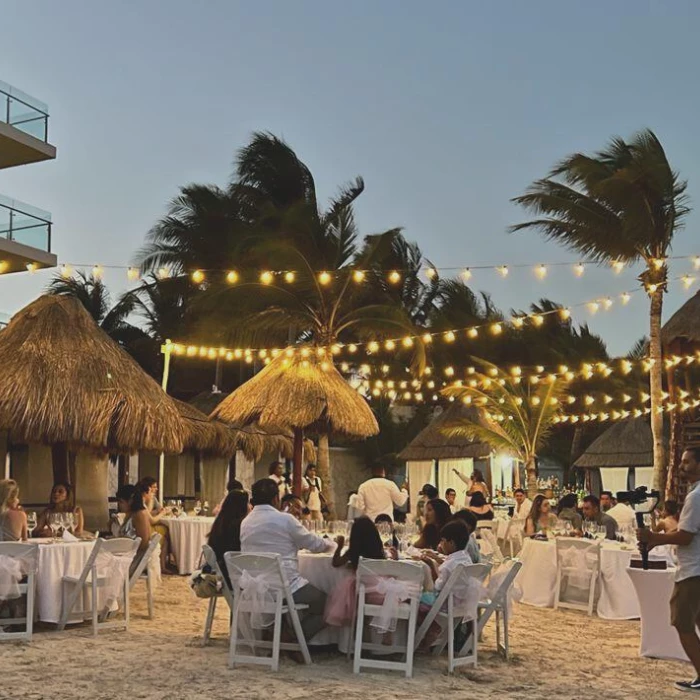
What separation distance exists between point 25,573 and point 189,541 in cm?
512

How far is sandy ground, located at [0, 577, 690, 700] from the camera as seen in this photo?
604 cm

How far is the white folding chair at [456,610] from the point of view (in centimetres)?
664

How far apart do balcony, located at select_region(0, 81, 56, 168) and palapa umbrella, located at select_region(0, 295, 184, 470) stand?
875cm

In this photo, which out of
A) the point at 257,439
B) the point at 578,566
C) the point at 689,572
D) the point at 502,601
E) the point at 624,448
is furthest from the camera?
the point at 624,448

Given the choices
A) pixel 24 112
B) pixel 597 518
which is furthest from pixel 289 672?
pixel 24 112

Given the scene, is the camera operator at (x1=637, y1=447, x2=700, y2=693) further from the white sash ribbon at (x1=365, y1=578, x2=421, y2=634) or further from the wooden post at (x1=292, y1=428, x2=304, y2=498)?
the wooden post at (x1=292, y1=428, x2=304, y2=498)

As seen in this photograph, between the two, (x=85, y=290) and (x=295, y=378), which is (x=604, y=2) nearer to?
(x=295, y=378)

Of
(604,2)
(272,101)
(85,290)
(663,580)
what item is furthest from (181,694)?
(85,290)

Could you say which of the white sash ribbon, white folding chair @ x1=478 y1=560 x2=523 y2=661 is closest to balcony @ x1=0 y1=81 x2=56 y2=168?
white folding chair @ x1=478 y1=560 x2=523 y2=661

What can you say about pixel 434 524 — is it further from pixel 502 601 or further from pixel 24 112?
pixel 24 112

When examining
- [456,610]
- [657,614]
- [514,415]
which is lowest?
[657,614]

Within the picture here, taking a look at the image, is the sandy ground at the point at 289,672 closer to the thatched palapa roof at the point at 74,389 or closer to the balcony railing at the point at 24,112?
Answer: the thatched palapa roof at the point at 74,389

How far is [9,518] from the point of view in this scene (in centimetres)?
820

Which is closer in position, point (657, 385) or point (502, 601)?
point (502, 601)
